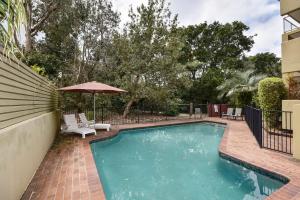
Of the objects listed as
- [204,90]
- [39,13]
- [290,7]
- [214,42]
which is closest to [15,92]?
[290,7]

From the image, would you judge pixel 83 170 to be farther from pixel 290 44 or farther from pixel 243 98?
pixel 243 98

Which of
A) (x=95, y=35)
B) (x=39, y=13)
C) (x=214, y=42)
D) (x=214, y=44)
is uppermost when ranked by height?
(x=214, y=42)

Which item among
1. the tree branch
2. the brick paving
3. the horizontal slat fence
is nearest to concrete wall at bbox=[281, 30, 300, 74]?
the brick paving

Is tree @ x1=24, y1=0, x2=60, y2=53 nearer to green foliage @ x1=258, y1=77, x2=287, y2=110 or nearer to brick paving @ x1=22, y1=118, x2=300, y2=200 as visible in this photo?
brick paving @ x1=22, y1=118, x2=300, y2=200

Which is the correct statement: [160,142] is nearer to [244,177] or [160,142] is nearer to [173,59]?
[244,177]

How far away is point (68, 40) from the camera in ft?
56.4

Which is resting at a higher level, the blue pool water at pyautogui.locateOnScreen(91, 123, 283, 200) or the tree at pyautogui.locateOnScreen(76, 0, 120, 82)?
the tree at pyautogui.locateOnScreen(76, 0, 120, 82)

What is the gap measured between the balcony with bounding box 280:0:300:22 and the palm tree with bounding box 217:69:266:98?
615 centimetres

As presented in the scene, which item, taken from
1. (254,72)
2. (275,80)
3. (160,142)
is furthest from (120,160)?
(254,72)

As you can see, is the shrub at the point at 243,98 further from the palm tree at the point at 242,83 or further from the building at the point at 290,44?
the building at the point at 290,44

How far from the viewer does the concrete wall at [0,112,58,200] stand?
3316 mm

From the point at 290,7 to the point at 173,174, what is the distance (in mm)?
10708

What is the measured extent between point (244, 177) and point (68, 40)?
52.3ft

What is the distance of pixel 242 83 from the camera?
60.0ft
